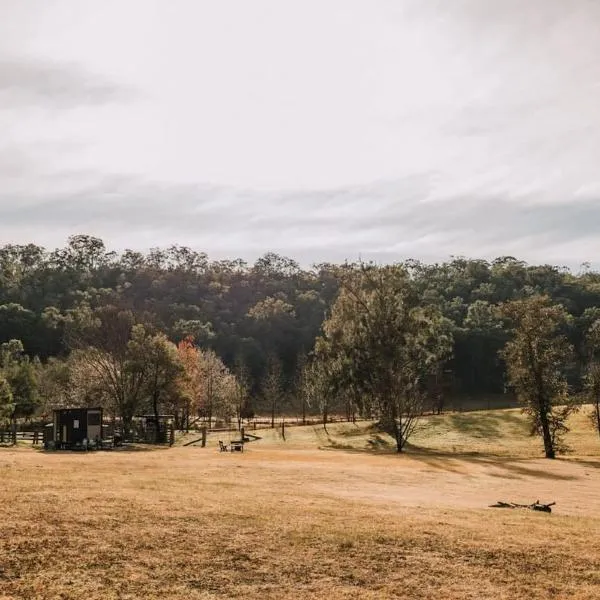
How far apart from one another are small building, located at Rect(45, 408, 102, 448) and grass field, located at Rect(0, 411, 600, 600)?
60.2 feet

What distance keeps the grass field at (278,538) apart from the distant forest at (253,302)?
3565 inches

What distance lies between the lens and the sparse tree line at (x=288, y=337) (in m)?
56.2

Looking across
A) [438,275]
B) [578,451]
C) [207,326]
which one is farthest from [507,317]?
[438,275]

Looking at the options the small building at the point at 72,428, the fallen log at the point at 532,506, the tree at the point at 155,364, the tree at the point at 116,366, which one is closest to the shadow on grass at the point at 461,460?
the fallen log at the point at 532,506

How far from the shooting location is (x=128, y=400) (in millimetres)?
64312

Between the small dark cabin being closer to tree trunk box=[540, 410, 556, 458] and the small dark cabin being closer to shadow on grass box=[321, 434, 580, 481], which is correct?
shadow on grass box=[321, 434, 580, 481]

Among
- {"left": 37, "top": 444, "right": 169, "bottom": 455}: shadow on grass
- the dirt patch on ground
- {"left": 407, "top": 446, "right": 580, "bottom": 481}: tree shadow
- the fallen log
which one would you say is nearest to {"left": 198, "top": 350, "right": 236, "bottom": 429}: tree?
{"left": 37, "top": 444, "right": 169, "bottom": 455}: shadow on grass

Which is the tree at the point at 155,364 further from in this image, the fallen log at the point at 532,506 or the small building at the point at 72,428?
the fallen log at the point at 532,506

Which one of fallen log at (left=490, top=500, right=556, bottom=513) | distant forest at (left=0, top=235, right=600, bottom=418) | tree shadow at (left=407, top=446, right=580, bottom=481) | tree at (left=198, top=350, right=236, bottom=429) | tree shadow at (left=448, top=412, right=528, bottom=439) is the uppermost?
distant forest at (left=0, top=235, right=600, bottom=418)

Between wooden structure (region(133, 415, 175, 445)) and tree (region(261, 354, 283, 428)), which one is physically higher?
tree (region(261, 354, 283, 428))

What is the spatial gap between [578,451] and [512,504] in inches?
1370

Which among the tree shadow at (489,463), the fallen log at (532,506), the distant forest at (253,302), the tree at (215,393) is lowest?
the tree shadow at (489,463)

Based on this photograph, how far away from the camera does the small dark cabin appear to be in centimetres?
4775

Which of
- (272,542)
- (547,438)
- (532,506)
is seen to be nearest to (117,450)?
(547,438)
